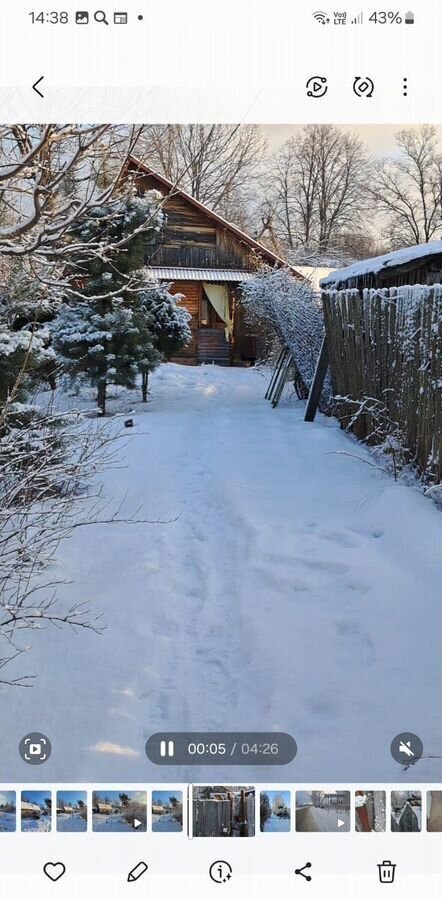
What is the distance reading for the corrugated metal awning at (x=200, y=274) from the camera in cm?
1962

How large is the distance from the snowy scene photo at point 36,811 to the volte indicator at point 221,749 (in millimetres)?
351

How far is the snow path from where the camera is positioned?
6.24ft

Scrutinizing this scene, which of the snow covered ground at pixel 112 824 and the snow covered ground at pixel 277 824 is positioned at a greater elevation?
the snow covered ground at pixel 112 824

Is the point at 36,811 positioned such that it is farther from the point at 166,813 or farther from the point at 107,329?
the point at 107,329

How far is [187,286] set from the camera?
2083 cm

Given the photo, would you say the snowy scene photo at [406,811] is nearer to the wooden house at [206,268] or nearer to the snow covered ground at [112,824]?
the snow covered ground at [112,824]
